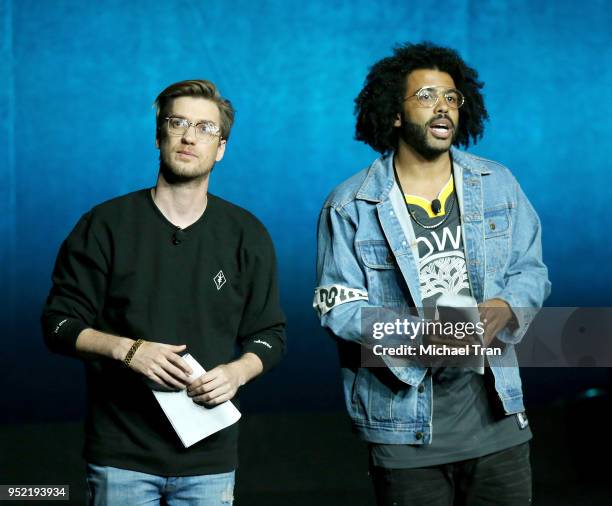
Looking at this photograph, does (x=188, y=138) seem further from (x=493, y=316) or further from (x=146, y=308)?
(x=493, y=316)

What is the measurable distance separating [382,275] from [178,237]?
1.73 ft

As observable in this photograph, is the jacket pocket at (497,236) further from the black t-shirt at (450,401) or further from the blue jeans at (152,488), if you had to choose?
the blue jeans at (152,488)

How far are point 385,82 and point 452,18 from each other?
2.08m

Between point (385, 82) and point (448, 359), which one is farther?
point (385, 82)

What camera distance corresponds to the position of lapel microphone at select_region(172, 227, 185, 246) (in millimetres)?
2258

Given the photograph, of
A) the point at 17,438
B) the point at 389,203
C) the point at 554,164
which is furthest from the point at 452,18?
the point at 17,438

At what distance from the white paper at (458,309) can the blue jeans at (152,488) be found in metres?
0.63

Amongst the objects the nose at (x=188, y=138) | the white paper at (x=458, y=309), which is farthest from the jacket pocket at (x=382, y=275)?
the nose at (x=188, y=138)

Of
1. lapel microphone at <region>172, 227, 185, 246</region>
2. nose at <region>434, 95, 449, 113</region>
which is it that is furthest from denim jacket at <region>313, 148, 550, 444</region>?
lapel microphone at <region>172, 227, 185, 246</region>

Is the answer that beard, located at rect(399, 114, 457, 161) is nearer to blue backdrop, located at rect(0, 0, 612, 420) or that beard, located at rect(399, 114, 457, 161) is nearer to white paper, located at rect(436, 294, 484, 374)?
white paper, located at rect(436, 294, 484, 374)

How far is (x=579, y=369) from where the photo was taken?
503cm

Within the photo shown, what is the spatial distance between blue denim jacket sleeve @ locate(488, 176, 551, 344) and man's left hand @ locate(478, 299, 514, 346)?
2 centimetres

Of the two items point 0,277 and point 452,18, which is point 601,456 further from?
point 0,277

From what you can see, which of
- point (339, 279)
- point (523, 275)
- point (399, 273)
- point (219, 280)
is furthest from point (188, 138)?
point (523, 275)
